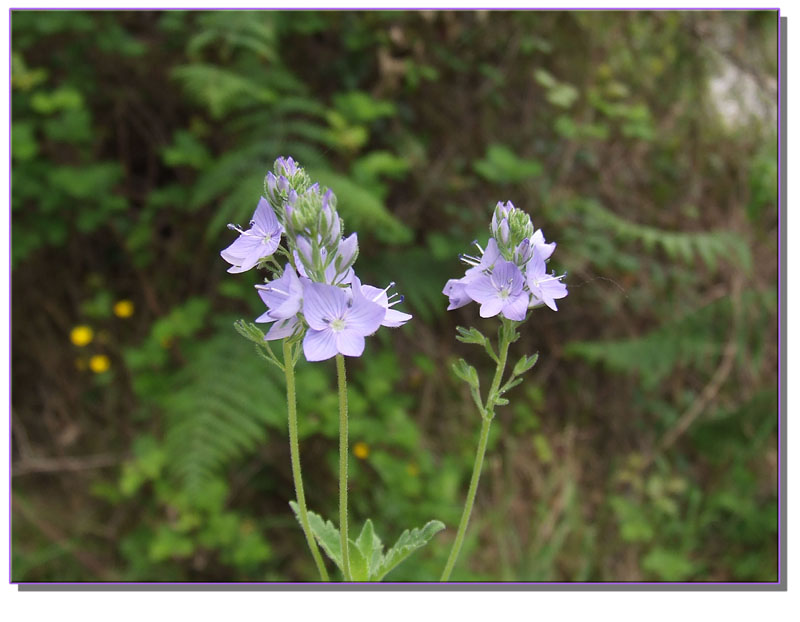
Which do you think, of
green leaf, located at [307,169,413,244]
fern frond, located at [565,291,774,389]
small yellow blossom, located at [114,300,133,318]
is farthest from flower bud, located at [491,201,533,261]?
small yellow blossom, located at [114,300,133,318]

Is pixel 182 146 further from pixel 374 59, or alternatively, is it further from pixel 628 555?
pixel 628 555

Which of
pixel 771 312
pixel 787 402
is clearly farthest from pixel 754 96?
pixel 787 402

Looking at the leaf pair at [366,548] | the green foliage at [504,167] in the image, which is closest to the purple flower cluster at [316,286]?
the leaf pair at [366,548]

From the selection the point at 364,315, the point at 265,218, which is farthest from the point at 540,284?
the point at 265,218

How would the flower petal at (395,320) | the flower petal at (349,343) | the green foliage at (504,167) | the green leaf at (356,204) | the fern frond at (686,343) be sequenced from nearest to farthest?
the flower petal at (349,343) → the flower petal at (395,320) → the green leaf at (356,204) → the green foliage at (504,167) → the fern frond at (686,343)

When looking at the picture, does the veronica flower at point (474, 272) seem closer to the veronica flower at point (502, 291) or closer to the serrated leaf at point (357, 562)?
the veronica flower at point (502, 291)

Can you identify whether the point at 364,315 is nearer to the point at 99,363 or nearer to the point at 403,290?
the point at 403,290
